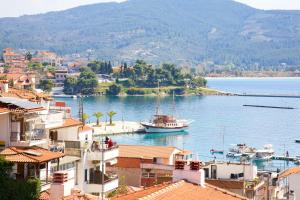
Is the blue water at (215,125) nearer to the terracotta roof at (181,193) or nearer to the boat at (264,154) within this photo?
the boat at (264,154)

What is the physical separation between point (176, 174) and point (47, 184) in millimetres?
7802

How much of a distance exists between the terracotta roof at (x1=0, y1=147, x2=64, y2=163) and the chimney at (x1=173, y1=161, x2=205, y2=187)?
750 centimetres

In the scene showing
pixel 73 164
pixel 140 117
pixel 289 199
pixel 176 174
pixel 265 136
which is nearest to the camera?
pixel 176 174

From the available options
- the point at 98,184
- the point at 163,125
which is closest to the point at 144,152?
the point at 98,184

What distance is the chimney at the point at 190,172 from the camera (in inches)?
535

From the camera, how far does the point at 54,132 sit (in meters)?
26.9

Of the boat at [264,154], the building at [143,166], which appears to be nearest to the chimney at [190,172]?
the building at [143,166]

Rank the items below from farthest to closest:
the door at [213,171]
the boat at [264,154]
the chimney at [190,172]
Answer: the boat at [264,154] → the door at [213,171] → the chimney at [190,172]

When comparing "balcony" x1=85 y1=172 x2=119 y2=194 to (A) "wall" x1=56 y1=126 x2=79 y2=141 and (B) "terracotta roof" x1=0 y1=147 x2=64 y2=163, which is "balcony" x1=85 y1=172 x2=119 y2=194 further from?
(B) "terracotta roof" x1=0 y1=147 x2=64 y2=163

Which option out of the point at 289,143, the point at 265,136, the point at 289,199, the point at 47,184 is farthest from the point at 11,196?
the point at 265,136

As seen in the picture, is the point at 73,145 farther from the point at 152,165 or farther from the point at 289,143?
the point at 289,143

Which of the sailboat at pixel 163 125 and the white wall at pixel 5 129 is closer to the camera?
the white wall at pixel 5 129

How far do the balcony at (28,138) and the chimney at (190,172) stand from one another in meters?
9.21

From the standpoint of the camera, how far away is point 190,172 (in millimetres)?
13625
